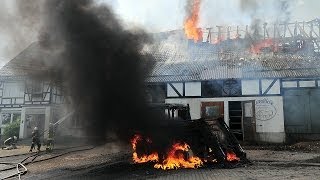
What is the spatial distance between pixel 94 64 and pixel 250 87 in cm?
1096

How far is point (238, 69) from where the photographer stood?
67.3 feet

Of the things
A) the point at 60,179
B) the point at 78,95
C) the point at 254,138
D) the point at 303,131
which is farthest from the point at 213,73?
the point at 60,179

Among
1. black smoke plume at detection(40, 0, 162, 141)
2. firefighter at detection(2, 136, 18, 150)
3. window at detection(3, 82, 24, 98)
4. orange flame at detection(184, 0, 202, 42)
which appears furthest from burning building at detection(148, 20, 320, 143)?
window at detection(3, 82, 24, 98)

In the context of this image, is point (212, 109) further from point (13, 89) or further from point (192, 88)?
point (13, 89)

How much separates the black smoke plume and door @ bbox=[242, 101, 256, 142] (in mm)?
8461

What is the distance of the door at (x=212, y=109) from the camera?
1973 cm

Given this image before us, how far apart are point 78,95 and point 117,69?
2.03m

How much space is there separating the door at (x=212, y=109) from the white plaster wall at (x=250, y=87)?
1.71 m

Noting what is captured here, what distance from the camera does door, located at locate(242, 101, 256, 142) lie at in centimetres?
1906

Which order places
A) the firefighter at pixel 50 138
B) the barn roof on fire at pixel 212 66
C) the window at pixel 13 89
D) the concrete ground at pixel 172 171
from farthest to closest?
1. the window at pixel 13 89
2. the barn roof on fire at pixel 212 66
3. the firefighter at pixel 50 138
4. the concrete ground at pixel 172 171

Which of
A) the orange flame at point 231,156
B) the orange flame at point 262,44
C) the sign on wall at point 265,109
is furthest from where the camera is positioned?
the orange flame at point 262,44

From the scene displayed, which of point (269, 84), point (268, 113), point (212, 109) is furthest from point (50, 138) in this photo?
point (269, 84)

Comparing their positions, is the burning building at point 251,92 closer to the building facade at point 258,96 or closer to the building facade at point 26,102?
the building facade at point 258,96

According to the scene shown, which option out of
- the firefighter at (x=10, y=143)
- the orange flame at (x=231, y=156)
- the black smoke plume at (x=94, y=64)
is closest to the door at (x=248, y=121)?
the orange flame at (x=231, y=156)
